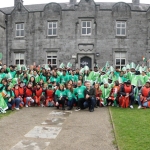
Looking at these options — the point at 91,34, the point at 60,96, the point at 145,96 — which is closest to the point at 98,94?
the point at 60,96

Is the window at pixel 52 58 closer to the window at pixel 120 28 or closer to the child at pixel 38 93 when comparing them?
the window at pixel 120 28

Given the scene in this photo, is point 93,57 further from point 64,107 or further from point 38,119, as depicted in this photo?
point 38,119

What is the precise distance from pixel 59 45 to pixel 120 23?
6.87m

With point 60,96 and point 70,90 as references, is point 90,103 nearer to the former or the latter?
point 70,90

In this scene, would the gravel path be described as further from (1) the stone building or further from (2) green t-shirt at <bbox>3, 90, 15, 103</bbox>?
(1) the stone building

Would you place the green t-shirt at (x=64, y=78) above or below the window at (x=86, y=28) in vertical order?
below

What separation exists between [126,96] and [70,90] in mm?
2921

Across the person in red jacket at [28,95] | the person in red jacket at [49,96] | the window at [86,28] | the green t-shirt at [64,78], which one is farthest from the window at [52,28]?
the person in red jacket at [28,95]

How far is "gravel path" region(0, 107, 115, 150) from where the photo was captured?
6937mm

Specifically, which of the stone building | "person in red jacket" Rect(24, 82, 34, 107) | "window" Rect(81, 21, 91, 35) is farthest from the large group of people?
"window" Rect(81, 21, 91, 35)

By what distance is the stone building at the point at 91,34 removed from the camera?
86.1ft

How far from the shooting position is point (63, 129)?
28.5ft

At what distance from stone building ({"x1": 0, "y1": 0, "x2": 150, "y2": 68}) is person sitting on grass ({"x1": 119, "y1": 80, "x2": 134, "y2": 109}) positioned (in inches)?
518

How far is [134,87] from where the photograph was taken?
565 inches
